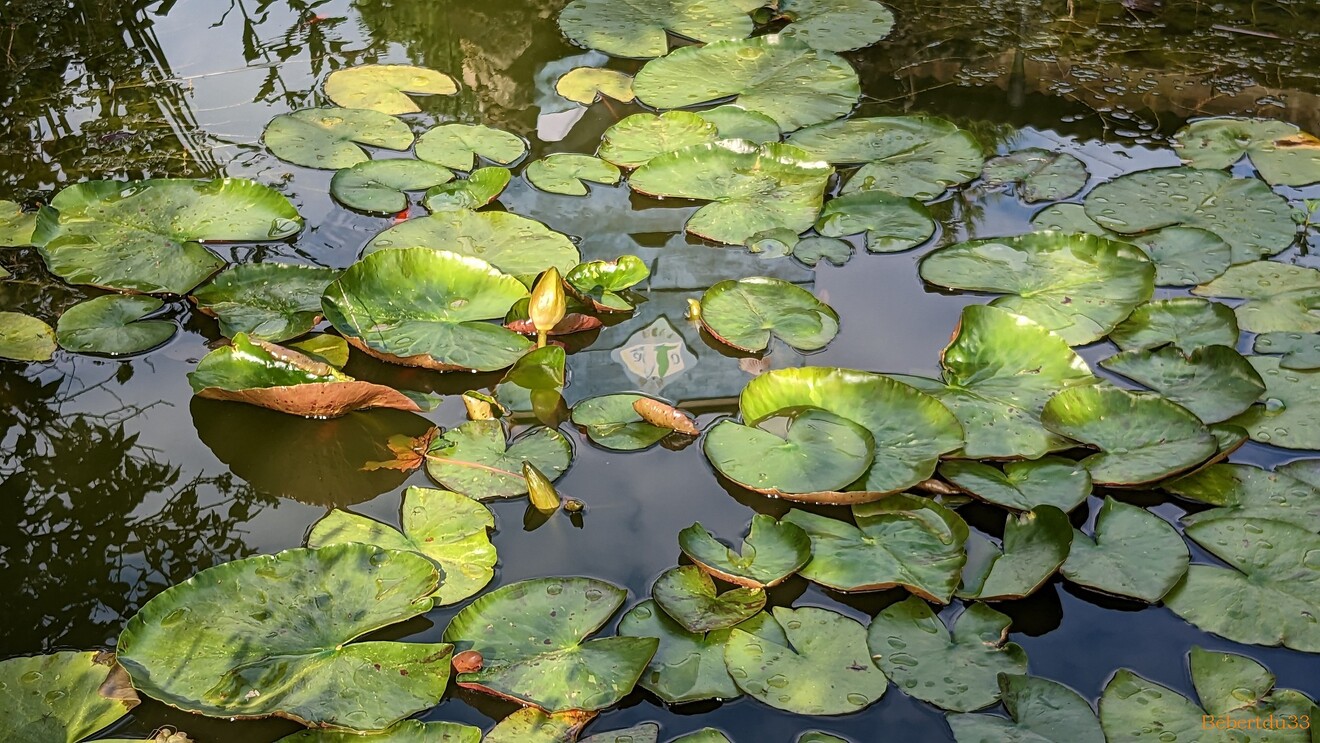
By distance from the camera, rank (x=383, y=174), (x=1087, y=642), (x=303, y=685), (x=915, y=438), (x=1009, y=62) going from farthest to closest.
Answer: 1. (x=1009, y=62)
2. (x=383, y=174)
3. (x=915, y=438)
4. (x=1087, y=642)
5. (x=303, y=685)

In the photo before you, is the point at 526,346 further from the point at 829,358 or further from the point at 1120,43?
the point at 1120,43

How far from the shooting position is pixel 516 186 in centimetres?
280

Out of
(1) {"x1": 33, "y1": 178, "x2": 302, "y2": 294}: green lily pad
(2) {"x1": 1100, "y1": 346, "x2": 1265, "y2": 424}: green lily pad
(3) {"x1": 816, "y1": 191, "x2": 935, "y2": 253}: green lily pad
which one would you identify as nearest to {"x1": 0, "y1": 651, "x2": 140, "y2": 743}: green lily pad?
(1) {"x1": 33, "y1": 178, "x2": 302, "y2": 294}: green lily pad

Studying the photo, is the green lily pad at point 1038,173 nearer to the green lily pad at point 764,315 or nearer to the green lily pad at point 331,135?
the green lily pad at point 764,315

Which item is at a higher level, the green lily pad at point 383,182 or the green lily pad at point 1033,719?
the green lily pad at point 383,182

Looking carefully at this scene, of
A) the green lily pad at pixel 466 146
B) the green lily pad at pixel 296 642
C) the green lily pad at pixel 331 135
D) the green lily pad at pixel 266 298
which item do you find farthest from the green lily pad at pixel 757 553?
the green lily pad at pixel 331 135

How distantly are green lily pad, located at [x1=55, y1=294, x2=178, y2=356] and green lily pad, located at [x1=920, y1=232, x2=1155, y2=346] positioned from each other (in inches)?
72.0

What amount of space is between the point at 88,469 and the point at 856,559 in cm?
153

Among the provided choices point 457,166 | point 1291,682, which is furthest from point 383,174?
point 1291,682

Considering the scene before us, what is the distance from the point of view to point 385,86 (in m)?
3.18

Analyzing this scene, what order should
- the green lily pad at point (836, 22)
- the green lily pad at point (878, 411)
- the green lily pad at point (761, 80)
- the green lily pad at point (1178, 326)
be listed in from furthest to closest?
the green lily pad at point (836, 22) → the green lily pad at point (761, 80) → the green lily pad at point (1178, 326) → the green lily pad at point (878, 411)

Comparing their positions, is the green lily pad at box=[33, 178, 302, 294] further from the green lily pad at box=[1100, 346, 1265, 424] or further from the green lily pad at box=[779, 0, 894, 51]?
the green lily pad at box=[1100, 346, 1265, 424]

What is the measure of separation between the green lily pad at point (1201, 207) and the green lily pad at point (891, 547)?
3.87ft

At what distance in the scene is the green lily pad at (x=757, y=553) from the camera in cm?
171
